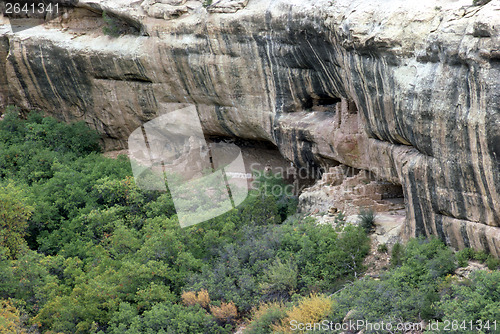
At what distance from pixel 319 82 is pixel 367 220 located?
460cm

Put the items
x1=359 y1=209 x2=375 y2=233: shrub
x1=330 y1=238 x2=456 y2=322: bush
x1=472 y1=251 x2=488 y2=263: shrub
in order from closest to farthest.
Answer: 1. x1=330 y1=238 x2=456 y2=322: bush
2. x1=472 y1=251 x2=488 y2=263: shrub
3. x1=359 y1=209 x2=375 y2=233: shrub

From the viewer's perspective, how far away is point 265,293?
1652 cm

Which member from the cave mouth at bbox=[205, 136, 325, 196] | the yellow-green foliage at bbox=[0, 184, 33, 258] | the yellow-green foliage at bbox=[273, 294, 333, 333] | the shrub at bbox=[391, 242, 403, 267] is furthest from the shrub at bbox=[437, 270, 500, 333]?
the yellow-green foliage at bbox=[0, 184, 33, 258]

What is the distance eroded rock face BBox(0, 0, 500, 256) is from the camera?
13367mm

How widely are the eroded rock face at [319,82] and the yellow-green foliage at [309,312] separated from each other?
10.3 feet

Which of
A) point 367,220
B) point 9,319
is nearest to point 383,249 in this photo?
point 367,220

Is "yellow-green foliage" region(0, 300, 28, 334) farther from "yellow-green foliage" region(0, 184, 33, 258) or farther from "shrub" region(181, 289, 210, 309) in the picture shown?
"shrub" region(181, 289, 210, 309)

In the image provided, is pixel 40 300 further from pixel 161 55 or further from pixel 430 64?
pixel 430 64

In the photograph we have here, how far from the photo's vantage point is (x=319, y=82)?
64.5ft

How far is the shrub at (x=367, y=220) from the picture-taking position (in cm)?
1748

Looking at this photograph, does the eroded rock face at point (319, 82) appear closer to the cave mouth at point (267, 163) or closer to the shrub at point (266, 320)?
the cave mouth at point (267, 163)

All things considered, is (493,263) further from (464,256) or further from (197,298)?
(197,298)

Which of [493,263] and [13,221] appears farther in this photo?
[13,221]

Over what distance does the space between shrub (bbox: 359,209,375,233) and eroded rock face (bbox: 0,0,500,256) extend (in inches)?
46.0
